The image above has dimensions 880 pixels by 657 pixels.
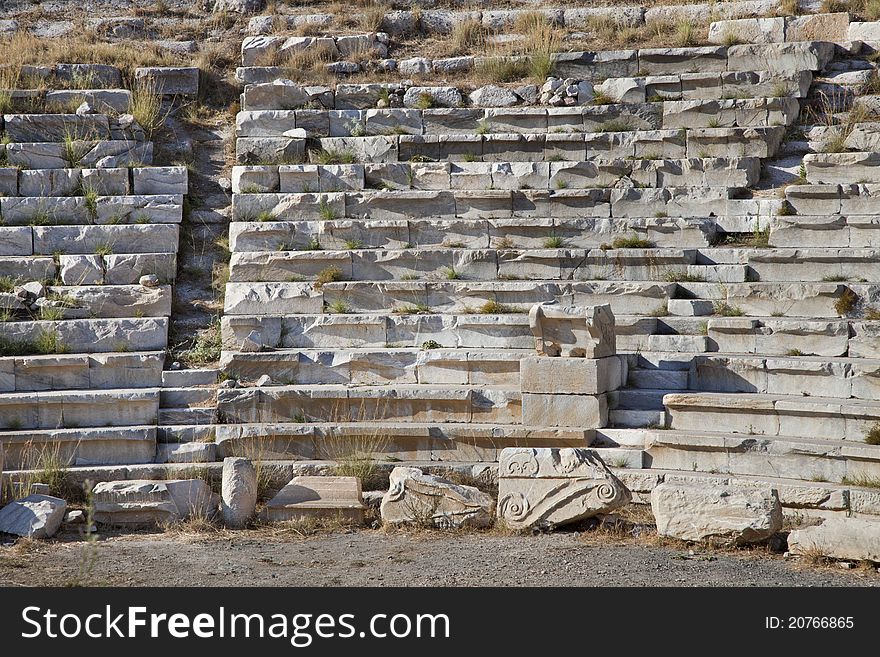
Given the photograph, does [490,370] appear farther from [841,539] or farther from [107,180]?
[107,180]

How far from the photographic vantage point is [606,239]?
38.4 feet

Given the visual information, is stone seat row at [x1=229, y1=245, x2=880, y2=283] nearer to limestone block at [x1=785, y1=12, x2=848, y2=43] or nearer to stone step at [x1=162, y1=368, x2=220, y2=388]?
stone step at [x1=162, y1=368, x2=220, y2=388]

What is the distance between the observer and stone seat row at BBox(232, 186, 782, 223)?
1196 cm

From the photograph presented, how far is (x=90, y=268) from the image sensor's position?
1174 cm

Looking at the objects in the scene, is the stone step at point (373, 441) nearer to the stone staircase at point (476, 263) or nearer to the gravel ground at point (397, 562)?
the stone staircase at point (476, 263)

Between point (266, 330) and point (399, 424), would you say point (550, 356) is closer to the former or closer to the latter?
point (399, 424)

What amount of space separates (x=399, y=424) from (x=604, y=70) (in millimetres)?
6430

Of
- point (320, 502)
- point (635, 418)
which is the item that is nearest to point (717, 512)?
point (635, 418)

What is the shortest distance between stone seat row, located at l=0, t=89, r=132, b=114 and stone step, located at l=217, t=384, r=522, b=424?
17.2ft

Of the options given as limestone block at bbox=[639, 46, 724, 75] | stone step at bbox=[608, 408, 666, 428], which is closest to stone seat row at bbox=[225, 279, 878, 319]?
stone step at bbox=[608, 408, 666, 428]

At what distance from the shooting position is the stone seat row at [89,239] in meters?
12.0

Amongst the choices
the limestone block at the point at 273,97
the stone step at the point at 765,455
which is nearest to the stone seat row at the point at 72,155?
the limestone block at the point at 273,97

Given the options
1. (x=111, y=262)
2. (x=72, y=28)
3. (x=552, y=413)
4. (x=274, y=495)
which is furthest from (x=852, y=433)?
(x=72, y=28)

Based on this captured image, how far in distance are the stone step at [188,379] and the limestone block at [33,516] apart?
208 centimetres
